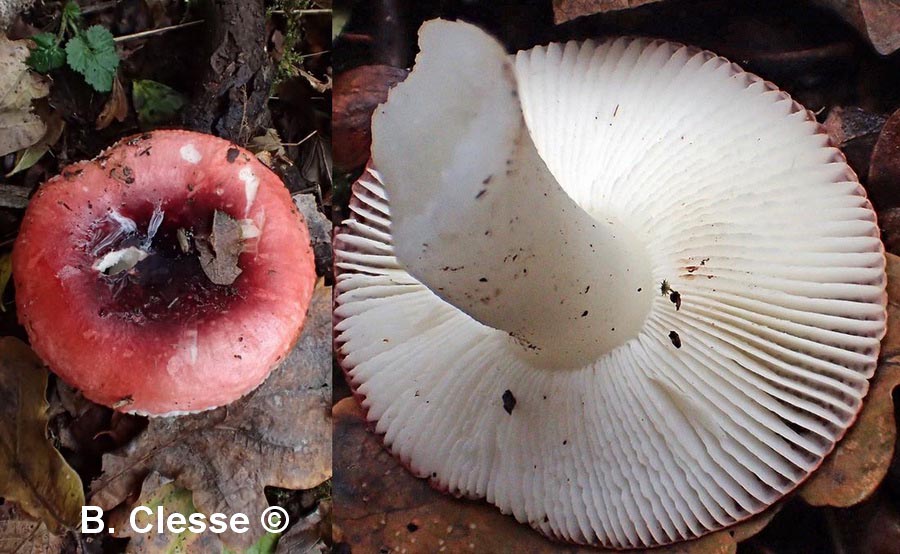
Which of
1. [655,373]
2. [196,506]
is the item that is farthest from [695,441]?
[196,506]

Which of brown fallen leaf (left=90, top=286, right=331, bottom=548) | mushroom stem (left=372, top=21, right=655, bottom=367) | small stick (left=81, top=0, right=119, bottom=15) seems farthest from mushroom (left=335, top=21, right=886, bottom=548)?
small stick (left=81, top=0, right=119, bottom=15)

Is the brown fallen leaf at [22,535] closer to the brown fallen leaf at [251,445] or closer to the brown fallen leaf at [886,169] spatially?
the brown fallen leaf at [251,445]

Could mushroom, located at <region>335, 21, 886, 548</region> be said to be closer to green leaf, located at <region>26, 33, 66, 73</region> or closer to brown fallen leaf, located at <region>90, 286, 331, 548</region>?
brown fallen leaf, located at <region>90, 286, 331, 548</region>

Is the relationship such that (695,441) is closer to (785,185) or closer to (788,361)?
(788,361)

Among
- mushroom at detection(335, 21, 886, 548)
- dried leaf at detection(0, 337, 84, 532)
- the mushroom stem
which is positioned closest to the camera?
the mushroom stem

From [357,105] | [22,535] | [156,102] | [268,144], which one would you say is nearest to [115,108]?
[156,102]

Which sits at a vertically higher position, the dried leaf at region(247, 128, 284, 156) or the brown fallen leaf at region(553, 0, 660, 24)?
the brown fallen leaf at region(553, 0, 660, 24)

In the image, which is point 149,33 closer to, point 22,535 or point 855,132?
point 22,535
